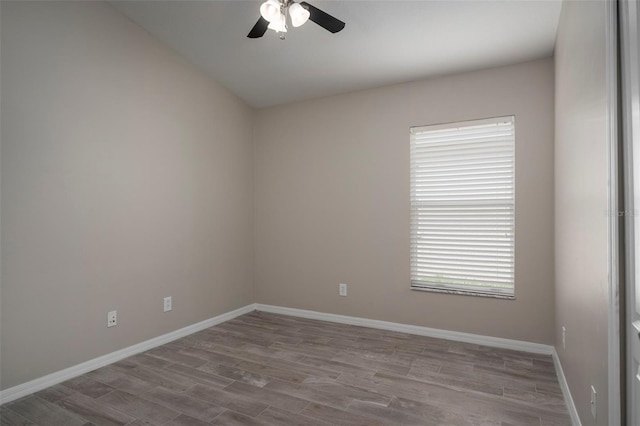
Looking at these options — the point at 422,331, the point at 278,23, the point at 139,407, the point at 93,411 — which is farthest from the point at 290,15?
the point at 422,331

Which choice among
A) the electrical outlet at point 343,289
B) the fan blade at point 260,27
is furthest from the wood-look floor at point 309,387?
the fan blade at point 260,27

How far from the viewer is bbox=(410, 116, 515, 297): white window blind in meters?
3.21

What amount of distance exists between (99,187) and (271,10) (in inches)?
76.5

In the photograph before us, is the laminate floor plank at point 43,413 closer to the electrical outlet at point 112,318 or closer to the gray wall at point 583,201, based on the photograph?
the electrical outlet at point 112,318

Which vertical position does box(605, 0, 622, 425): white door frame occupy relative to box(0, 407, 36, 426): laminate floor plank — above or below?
above

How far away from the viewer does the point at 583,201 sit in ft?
5.80

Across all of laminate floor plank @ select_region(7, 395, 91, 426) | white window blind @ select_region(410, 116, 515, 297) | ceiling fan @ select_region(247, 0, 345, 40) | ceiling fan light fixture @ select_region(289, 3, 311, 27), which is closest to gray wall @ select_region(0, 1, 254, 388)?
laminate floor plank @ select_region(7, 395, 91, 426)

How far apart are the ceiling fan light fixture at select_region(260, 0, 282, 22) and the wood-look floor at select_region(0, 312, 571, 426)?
2.40 meters

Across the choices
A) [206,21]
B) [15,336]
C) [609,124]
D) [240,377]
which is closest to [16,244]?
[15,336]

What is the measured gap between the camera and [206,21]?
298 cm

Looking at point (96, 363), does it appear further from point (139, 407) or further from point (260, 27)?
point (260, 27)

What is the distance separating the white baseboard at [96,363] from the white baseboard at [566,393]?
3.19m

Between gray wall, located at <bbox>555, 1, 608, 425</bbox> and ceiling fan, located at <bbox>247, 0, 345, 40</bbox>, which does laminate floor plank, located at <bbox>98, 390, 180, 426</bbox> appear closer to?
gray wall, located at <bbox>555, 1, 608, 425</bbox>

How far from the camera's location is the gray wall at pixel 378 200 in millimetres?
3082
